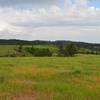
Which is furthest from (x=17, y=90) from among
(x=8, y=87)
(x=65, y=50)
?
(x=65, y=50)

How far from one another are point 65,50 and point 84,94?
256 ft

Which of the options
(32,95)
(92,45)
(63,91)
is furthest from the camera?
(92,45)

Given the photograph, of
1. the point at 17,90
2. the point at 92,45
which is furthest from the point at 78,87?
the point at 92,45

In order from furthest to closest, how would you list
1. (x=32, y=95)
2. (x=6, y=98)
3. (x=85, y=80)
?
(x=85, y=80), (x=32, y=95), (x=6, y=98)

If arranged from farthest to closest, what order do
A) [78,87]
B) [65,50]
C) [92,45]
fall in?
[92,45] < [65,50] < [78,87]

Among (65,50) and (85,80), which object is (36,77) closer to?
(85,80)

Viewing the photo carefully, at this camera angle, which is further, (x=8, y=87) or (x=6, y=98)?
(x=8, y=87)

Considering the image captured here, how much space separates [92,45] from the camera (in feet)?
450

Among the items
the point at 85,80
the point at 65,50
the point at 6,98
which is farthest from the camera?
the point at 65,50

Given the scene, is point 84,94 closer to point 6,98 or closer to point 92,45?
point 6,98

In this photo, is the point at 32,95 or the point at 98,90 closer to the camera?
the point at 32,95

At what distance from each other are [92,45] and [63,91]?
118 m

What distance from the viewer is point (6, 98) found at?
16875mm

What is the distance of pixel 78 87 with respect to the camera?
21.6m
